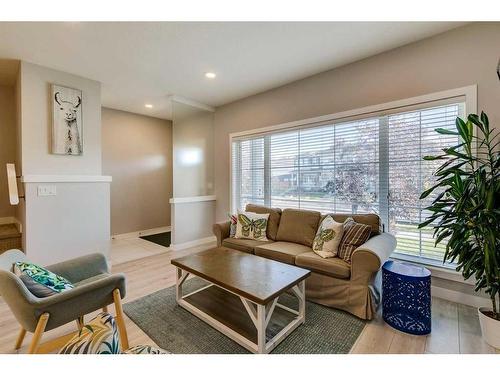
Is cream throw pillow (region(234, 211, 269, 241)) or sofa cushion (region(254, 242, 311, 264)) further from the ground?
cream throw pillow (region(234, 211, 269, 241))

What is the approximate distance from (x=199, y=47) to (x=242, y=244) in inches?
90.7

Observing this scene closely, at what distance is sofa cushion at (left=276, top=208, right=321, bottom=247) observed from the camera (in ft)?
9.32

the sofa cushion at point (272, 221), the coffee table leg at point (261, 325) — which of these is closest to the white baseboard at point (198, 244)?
the sofa cushion at point (272, 221)

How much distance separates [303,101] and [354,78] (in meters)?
0.71

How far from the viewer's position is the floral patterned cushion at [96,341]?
0.91 meters

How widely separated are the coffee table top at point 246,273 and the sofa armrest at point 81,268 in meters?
0.62

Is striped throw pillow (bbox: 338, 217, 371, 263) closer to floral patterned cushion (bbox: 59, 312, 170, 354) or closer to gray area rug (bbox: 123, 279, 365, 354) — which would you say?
gray area rug (bbox: 123, 279, 365, 354)

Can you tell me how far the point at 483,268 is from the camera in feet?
5.61

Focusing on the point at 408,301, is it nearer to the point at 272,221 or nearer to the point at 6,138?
the point at 272,221

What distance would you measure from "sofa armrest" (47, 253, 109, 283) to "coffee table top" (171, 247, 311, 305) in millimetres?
617

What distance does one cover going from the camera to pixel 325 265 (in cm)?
222

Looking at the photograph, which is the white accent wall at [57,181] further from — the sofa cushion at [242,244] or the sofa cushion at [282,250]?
the sofa cushion at [282,250]

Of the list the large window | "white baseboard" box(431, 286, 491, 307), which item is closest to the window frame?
the large window
